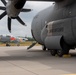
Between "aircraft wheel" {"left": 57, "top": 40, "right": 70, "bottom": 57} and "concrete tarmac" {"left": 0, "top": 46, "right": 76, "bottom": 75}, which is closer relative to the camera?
"concrete tarmac" {"left": 0, "top": 46, "right": 76, "bottom": 75}

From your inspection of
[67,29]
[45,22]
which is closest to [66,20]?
[67,29]

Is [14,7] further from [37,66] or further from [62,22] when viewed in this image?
[37,66]

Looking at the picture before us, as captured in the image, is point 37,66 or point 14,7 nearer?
point 37,66

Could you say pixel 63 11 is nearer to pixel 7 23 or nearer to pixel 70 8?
pixel 70 8

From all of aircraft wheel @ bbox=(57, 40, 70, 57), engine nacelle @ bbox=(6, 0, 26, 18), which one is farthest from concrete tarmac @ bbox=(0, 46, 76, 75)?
engine nacelle @ bbox=(6, 0, 26, 18)

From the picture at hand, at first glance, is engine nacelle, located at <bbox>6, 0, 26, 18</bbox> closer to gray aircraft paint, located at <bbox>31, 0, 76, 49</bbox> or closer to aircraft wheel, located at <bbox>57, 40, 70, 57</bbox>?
gray aircraft paint, located at <bbox>31, 0, 76, 49</bbox>

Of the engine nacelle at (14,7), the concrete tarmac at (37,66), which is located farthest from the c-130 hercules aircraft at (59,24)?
the concrete tarmac at (37,66)

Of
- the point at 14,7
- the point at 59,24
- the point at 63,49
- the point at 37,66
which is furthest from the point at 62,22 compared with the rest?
the point at 37,66

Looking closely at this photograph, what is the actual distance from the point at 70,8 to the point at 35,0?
328cm

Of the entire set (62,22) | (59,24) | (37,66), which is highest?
(62,22)

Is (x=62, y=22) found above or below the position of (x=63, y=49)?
above

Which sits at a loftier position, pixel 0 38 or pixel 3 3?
pixel 3 3

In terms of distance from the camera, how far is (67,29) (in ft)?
57.5

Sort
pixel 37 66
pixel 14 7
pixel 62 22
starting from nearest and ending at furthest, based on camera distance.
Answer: pixel 37 66 → pixel 14 7 → pixel 62 22
